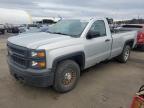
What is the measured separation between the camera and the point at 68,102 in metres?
4.11

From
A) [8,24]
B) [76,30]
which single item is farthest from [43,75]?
[8,24]

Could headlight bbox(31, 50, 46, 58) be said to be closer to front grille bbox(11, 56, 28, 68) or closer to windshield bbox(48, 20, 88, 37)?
front grille bbox(11, 56, 28, 68)

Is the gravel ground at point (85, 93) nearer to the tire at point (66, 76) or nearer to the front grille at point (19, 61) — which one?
the tire at point (66, 76)

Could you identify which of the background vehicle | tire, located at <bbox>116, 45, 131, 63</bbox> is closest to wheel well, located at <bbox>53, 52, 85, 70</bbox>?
tire, located at <bbox>116, 45, 131, 63</bbox>

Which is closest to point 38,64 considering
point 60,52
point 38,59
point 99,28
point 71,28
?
point 38,59

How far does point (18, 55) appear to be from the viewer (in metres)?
4.17

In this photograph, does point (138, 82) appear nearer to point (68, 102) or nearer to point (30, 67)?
point (68, 102)

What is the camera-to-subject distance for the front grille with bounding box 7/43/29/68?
12.9 feet

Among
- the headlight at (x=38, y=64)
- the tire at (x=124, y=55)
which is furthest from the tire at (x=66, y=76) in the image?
the tire at (x=124, y=55)

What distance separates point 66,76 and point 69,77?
0.43ft

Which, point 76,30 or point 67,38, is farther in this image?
point 76,30

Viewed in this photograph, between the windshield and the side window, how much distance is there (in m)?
0.32

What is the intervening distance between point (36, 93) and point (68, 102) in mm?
917

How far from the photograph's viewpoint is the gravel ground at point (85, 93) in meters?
4.04
